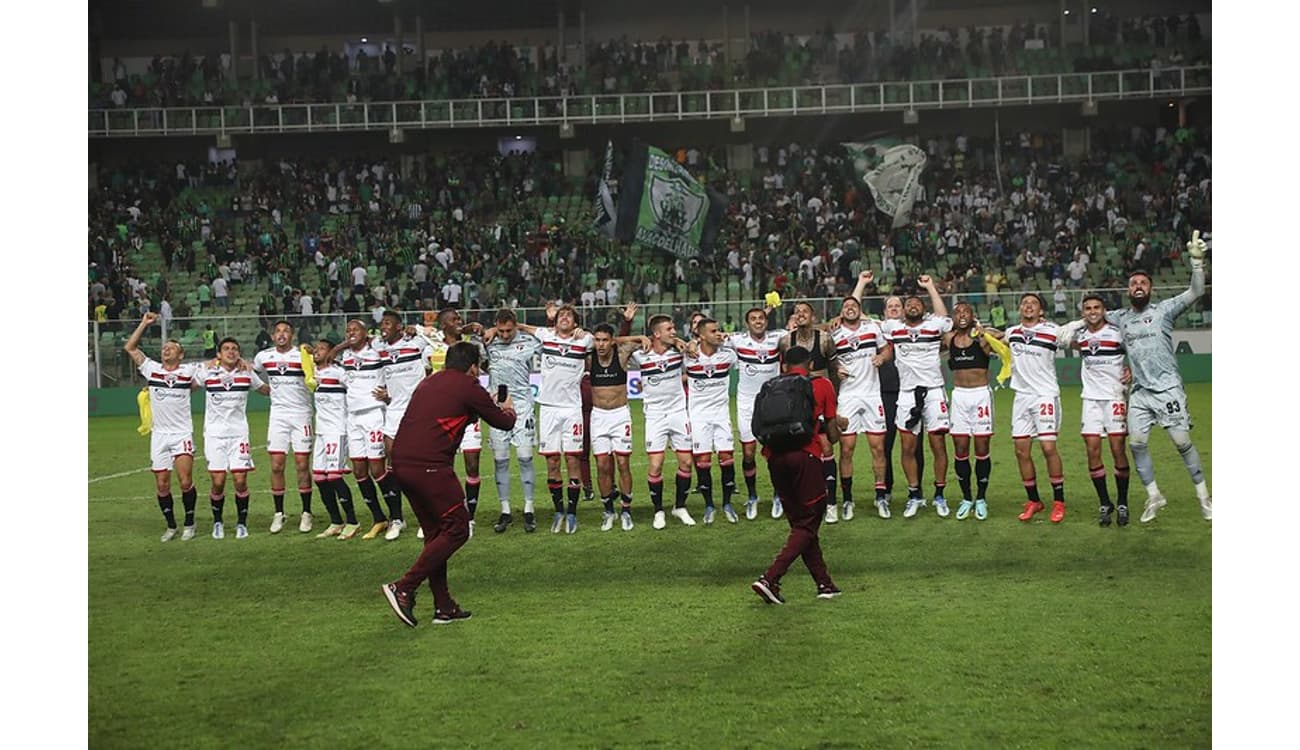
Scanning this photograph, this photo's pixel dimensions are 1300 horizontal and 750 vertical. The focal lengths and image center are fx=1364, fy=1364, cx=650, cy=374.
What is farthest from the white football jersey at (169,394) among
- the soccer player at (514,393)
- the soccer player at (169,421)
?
the soccer player at (514,393)

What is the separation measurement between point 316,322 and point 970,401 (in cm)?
1600

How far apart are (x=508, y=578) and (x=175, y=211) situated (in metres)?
27.1

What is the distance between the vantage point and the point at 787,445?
27.9 ft

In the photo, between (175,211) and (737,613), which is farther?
(175,211)

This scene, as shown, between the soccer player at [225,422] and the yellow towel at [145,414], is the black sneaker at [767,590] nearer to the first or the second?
the soccer player at [225,422]

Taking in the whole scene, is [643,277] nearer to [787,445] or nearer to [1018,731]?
[787,445]

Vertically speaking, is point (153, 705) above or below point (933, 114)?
below

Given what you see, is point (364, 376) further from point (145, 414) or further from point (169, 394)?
point (145, 414)

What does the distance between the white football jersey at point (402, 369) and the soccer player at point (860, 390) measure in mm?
3636

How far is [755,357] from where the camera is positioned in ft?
39.5

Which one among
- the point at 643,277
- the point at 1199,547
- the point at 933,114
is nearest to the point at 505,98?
the point at 643,277

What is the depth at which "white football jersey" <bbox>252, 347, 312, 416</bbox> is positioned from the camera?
1219 centimetres

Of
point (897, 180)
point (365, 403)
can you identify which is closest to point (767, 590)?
point (365, 403)

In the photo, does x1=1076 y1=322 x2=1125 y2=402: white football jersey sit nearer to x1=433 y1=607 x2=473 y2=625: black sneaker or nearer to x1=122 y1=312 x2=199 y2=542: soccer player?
x1=433 y1=607 x2=473 y2=625: black sneaker
